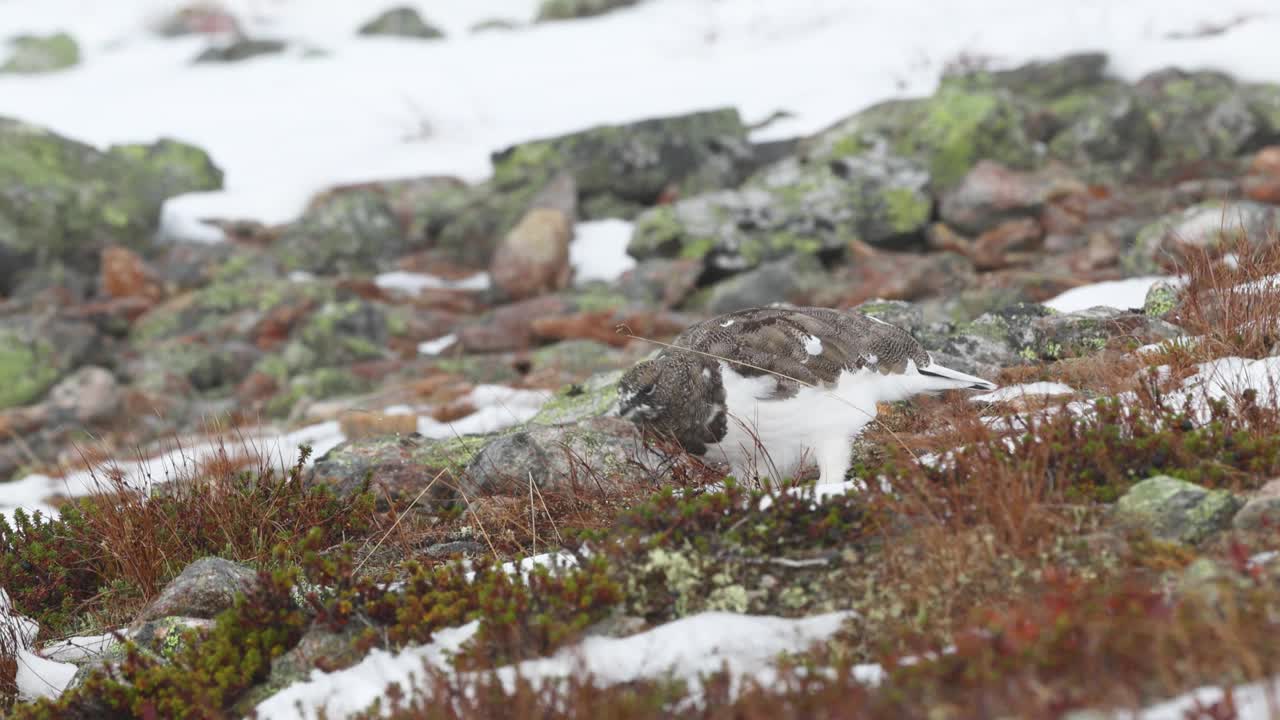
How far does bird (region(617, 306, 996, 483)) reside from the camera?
13.7ft

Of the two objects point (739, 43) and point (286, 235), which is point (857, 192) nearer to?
point (286, 235)

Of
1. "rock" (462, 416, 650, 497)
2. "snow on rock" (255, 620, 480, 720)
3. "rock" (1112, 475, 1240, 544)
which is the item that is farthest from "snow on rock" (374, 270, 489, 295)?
"rock" (1112, 475, 1240, 544)

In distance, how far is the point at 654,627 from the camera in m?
3.21

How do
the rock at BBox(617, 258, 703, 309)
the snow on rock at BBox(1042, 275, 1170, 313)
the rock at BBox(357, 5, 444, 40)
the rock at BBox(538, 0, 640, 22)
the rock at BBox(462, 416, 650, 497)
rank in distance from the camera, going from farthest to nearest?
the rock at BBox(357, 5, 444, 40)
the rock at BBox(538, 0, 640, 22)
the rock at BBox(617, 258, 703, 309)
the snow on rock at BBox(1042, 275, 1170, 313)
the rock at BBox(462, 416, 650, 497)

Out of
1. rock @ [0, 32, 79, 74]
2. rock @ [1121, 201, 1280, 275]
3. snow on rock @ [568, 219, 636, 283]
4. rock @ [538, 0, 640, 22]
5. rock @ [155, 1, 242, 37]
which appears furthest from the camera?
rock @ [155, 1, 242, 37]

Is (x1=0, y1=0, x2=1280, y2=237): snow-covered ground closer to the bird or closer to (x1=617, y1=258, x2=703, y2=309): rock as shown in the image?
(x1=617, y1=258, x2=703, y2=309): rock

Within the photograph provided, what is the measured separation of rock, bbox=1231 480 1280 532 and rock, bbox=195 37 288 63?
25249 mm

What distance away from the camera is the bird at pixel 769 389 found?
4180mm

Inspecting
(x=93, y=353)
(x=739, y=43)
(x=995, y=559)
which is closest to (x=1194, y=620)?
(x=995, y=559)

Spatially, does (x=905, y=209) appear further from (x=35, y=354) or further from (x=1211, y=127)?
(x=35, y=354)

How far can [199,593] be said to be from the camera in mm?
4039

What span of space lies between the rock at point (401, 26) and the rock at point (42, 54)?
6655 millimetres

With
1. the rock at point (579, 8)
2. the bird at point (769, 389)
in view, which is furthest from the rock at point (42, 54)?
the bird at point (769, 389)

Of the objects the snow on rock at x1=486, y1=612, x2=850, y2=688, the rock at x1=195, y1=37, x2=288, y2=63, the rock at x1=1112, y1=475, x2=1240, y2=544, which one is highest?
the rock at x1=195, y1=37, x2=288, y2=63
